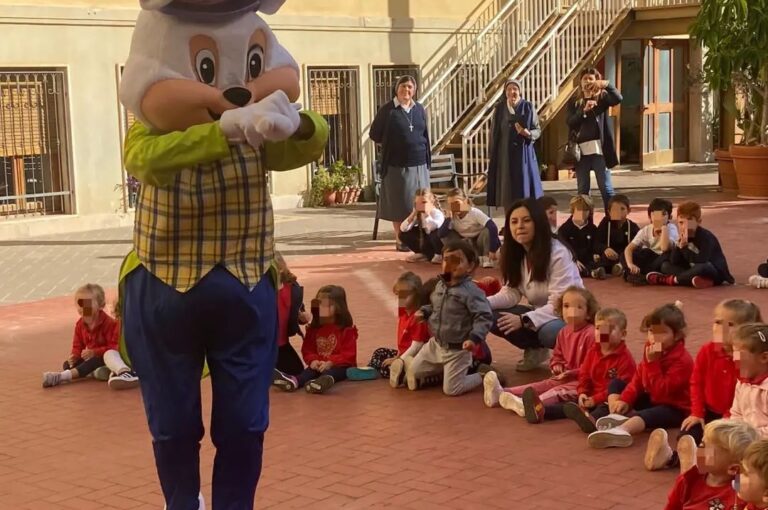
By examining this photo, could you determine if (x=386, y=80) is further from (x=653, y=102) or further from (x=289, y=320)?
(x=289, y=320)

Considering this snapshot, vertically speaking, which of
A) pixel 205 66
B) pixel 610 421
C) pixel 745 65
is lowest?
pixel 610 421

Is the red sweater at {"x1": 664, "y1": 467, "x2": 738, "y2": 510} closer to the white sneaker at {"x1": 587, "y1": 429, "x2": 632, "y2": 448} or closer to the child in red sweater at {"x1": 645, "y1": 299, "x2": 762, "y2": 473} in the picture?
the child in red sweater at {"x1": 645, "y1": 299, "x2": 762, "y2": 473}

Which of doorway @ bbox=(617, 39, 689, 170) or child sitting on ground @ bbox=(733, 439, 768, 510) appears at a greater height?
doorway @ bbox=(617, 39, 689, 170)

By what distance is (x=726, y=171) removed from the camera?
20.1 meters

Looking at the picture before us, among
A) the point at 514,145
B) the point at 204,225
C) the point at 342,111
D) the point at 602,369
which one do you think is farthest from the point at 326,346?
the point at 342,111

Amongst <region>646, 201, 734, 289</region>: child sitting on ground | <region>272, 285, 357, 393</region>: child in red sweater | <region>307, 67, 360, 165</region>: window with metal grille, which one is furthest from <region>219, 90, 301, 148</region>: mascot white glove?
<region>307, 67, 360, 165</region>: window with metal grille

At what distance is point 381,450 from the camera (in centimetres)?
654

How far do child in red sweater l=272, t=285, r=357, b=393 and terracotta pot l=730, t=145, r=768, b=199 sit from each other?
11.8 meters

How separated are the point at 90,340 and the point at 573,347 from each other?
3.36 m

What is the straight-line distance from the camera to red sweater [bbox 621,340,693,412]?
21.5 feet

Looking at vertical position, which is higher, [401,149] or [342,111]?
[342,111]

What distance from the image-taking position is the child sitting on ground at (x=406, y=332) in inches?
311

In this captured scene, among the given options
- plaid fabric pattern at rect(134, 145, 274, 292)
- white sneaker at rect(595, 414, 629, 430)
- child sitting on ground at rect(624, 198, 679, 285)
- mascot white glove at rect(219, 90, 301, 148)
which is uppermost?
mascot white glove at rect(219, 90, 301, 148)

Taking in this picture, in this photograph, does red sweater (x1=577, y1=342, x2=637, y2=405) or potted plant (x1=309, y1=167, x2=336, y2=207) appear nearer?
red sweater (x1=577, y1=342, x2=637, y2=405)
